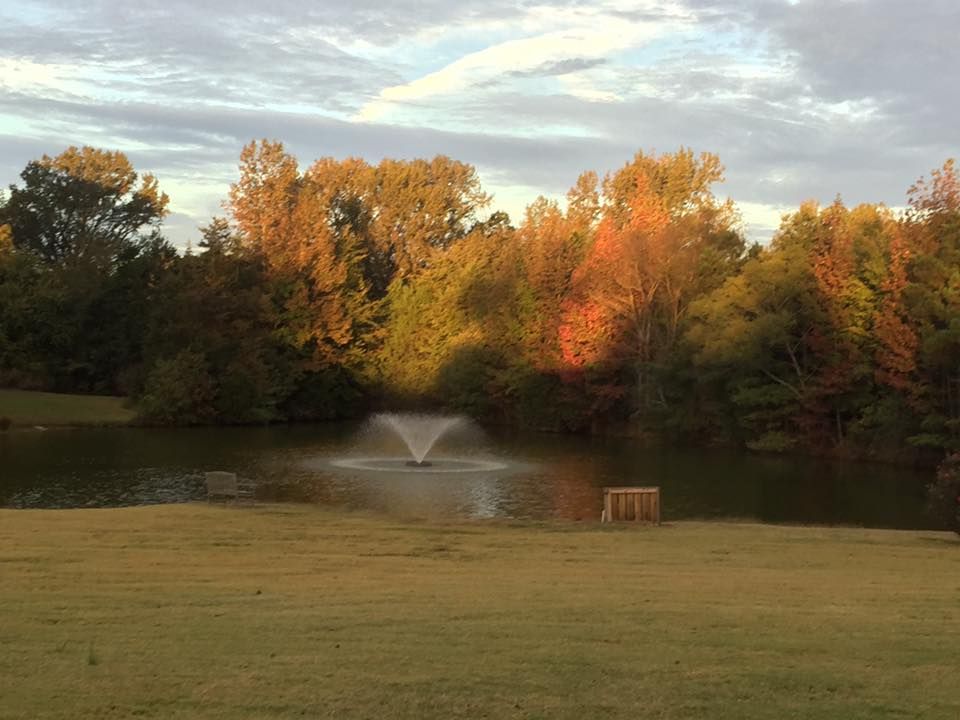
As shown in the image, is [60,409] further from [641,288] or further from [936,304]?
[936,304]

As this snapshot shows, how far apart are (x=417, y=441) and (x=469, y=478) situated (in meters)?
13.1

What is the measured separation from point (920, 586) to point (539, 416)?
49.3m

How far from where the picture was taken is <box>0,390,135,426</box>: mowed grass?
53188mm

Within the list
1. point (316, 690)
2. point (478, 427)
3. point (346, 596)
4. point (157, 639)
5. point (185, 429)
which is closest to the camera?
point (316, 690)

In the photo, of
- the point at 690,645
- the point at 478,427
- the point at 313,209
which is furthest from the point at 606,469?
the point at 313,209

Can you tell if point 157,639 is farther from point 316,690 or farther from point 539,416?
point 539,416

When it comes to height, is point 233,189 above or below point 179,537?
above

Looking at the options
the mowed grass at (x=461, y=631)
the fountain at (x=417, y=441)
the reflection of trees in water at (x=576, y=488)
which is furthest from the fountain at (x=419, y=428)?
the mowed grass at (x=461, y=631)

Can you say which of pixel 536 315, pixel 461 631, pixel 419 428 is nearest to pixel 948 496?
pixel 461 631

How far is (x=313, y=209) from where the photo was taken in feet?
225

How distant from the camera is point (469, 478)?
31.8 m

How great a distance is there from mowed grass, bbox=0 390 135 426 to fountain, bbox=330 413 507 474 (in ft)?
44.4

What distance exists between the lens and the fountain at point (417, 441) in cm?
3443

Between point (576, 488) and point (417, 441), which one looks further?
point (417, 441)
